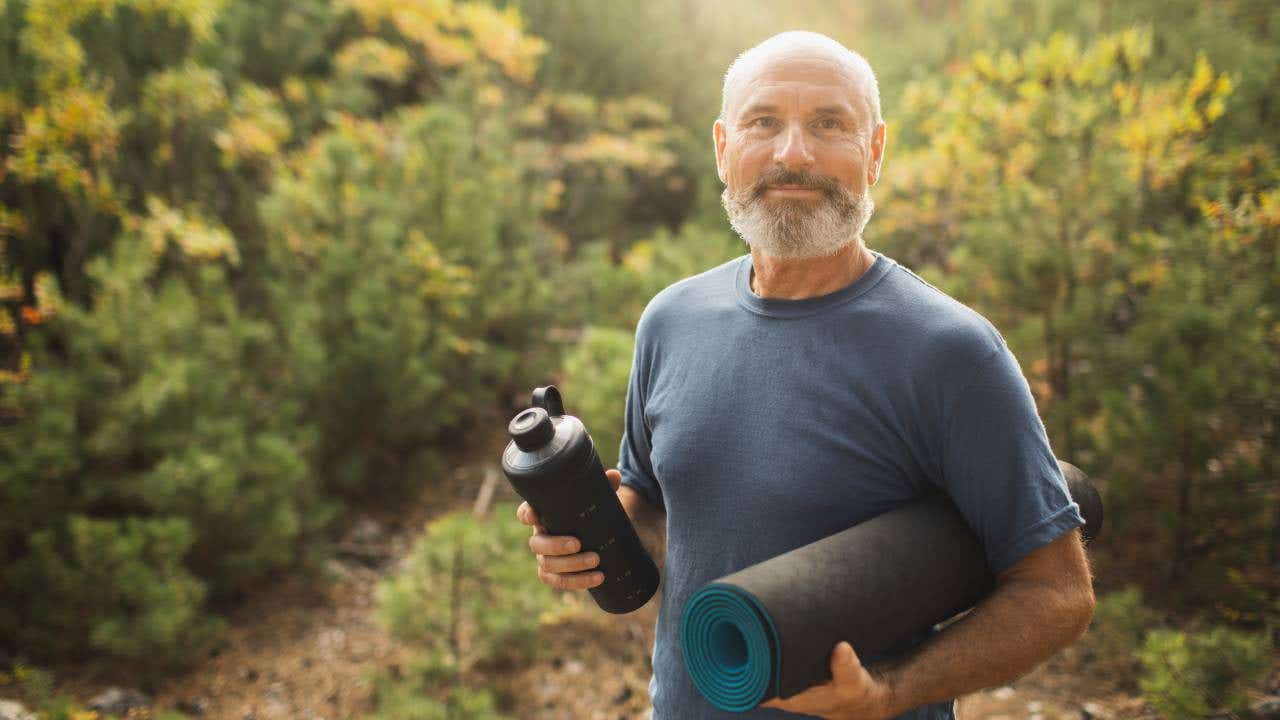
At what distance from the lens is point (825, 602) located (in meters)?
1.12

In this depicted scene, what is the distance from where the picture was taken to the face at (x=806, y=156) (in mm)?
1492

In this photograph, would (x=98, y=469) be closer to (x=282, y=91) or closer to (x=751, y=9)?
(x=282, y=91)

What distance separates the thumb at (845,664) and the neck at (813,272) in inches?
26.6

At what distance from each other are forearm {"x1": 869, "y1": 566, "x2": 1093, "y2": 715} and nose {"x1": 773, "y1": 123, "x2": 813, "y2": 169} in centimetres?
81

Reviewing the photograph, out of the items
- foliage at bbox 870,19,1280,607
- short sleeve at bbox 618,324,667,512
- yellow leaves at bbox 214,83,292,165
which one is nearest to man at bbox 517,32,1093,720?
short sleeve at bbox 618,324,667,512

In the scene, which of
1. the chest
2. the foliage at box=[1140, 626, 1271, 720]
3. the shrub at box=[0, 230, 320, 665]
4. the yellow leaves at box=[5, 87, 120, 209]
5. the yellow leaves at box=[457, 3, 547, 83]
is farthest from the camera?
the yellow leaves at box=[457, 3, 547, 83]

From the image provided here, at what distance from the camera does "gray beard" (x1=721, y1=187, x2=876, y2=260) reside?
1.48m

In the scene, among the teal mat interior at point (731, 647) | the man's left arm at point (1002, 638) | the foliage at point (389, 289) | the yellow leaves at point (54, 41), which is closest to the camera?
the teal mat interior at point (731, 647)

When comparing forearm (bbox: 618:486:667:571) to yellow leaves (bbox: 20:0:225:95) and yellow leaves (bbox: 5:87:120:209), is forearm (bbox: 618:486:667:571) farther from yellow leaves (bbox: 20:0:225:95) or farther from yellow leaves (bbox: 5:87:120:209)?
yellow leaves (bbox: 20:0:225:95)

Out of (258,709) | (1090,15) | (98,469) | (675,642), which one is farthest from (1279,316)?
(98,469)

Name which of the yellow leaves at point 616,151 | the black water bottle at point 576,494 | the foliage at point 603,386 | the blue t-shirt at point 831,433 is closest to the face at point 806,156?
the blue t-shirt at point 831,433

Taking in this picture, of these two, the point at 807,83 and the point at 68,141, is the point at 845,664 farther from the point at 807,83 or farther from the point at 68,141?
the point at 68,141

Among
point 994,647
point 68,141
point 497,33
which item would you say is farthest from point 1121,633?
point 497,33

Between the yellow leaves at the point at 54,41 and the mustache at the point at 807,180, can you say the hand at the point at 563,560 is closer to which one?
the mustache at the point at 807,180
